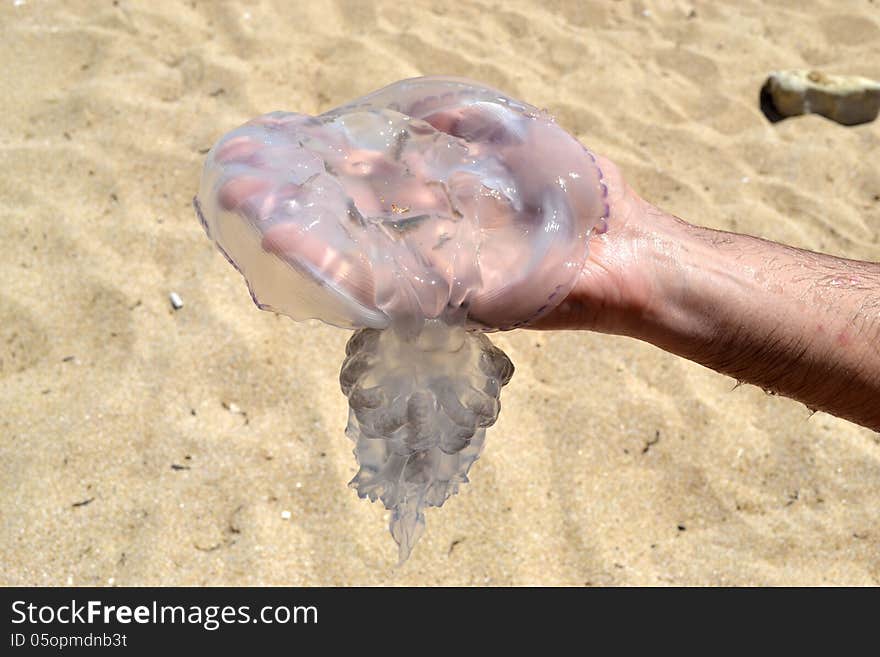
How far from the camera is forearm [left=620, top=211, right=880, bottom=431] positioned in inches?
60.7

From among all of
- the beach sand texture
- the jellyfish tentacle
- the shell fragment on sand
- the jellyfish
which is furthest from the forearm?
the shell fragment on sand

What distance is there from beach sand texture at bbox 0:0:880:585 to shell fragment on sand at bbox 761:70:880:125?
0.05 metres

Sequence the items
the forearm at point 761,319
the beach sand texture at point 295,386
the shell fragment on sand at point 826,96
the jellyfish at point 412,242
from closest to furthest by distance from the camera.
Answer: the jellyfish at point 412,242
the forearm at point 761,319
the beach sand texture at point 295,386
the shell fragment on sand at point 826,96

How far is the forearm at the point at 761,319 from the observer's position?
1.54 m

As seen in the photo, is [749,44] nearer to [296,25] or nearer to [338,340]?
[296,25]

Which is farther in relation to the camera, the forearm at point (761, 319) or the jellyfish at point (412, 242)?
the forearm at point (761, 319)

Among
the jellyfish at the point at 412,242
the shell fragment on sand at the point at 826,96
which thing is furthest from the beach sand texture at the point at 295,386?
the jellyfish at the point at 412,242

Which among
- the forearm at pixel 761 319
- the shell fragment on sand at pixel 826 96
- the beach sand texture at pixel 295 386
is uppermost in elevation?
the forearm at pixel 761 319

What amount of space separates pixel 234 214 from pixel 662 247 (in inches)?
29.8

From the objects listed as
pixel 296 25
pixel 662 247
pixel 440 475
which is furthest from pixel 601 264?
pixel 296 25

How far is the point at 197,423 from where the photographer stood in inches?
87.7

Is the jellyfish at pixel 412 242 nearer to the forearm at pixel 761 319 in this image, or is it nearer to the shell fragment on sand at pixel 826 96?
the forearm at pixel 761 319

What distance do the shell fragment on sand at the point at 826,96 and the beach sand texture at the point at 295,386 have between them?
50mm

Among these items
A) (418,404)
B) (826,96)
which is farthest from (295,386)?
(826,96)
